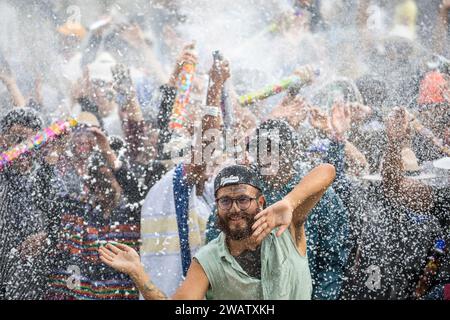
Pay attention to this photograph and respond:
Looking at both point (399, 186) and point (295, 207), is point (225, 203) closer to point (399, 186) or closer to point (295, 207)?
point (295, 207)

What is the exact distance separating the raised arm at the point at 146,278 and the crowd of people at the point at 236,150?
0.84 feet

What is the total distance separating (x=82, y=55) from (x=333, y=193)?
1860 millimetres

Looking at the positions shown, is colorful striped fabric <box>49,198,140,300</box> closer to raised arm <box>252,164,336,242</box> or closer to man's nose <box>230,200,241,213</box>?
man's nose <box>230,200,241,213</box>

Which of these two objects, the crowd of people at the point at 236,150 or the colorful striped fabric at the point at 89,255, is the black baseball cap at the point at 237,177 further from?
the colorful striped fabric at the point at 89,255

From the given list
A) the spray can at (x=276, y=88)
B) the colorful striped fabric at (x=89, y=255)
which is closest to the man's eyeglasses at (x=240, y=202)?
the colorful striped fabric at (x=89, y=255)

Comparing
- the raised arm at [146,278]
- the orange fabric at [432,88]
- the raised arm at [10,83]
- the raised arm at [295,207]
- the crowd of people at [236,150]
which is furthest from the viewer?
the raised arm at [10,83]

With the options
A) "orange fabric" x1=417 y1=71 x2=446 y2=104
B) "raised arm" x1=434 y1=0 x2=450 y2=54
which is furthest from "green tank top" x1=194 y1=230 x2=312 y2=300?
"raised arm" x1=434 y1=0 x2=450 y2=54

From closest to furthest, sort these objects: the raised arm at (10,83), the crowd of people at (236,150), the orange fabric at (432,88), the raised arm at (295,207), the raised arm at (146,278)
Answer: the raised arm at (295,207) < the raised arm at (146,278) < the crowd of people at (236,150) < the orange fabric at (432,88) < the raised arm at (10,83)

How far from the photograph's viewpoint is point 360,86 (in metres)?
3.34

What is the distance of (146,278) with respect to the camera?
2.61 metres

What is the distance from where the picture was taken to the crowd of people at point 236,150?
3.08 m

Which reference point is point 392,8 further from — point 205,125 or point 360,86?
point 205,125

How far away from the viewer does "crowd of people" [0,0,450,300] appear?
10.1 ft
